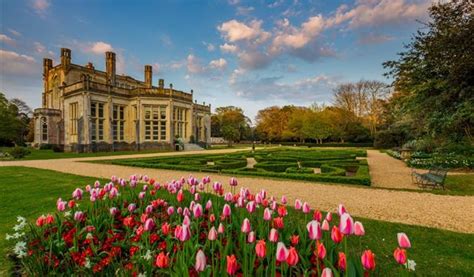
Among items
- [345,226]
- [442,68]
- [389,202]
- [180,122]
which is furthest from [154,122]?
[345,226]

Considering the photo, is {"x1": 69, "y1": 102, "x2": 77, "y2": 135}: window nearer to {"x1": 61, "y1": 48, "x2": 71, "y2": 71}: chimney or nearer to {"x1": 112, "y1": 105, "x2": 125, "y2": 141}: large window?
{"x1": 112, "y1": 105, "x2": 125, "y2": 141}: large window

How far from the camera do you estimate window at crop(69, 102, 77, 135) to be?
100 ft

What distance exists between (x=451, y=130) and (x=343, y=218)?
12.8 meters

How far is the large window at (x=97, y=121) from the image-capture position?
1175 inches

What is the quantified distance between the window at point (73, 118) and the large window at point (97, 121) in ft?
8.06

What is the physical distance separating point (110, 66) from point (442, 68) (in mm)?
39784

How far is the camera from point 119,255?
3252 millimetres

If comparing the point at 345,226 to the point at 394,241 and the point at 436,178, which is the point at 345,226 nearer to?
the point at 394,241

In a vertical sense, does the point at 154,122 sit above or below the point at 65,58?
below

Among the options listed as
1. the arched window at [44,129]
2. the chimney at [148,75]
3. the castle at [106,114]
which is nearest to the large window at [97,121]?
the castle at [106,114]

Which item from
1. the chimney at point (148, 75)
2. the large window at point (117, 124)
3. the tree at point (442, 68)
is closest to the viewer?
the tree at point (442, 68)

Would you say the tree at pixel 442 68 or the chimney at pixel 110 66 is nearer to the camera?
the tree at pixel 442 68

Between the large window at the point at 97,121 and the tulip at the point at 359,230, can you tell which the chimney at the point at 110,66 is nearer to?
the large window at the point at 97,121

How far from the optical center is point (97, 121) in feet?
99.0
